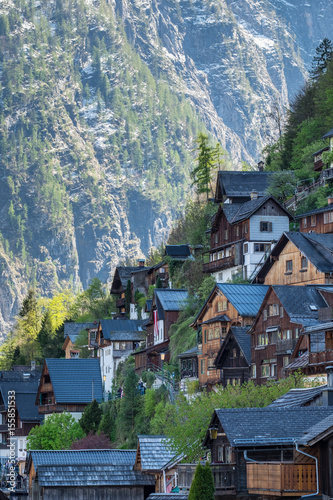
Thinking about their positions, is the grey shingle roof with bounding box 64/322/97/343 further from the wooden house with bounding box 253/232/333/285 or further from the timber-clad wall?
the timber-clad wall

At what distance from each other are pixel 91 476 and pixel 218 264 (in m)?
44.7

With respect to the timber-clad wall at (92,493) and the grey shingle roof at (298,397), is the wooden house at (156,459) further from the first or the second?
the grey shingle roof at (298,397)

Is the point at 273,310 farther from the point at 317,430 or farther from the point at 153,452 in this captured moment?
the point at 317,430

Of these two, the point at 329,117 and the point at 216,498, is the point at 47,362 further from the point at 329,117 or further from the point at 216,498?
the point at 216,498

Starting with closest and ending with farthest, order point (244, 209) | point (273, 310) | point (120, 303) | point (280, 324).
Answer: point (280, 324)
point (273, 310)
point (244, 209)
point (120, 303)

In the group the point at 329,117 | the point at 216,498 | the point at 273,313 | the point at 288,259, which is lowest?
the point at 216,498

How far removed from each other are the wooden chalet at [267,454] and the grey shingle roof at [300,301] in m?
21.4

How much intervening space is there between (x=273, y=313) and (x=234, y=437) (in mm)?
26532

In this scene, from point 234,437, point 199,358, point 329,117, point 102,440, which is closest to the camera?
point 234,437

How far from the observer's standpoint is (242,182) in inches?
4562

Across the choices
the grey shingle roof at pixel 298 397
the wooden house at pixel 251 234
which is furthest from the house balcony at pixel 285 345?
the wooden house at pixel 251 234

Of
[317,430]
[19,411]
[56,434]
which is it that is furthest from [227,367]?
[19,411]

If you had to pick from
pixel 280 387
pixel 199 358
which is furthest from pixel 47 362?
pixel 280 387

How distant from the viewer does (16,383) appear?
411 ft
